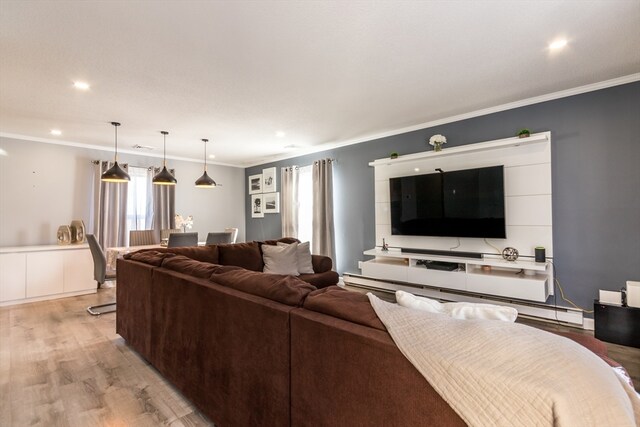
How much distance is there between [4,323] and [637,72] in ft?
23.3

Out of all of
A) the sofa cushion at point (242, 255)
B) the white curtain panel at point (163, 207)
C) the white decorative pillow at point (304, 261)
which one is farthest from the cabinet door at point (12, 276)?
the white decorative pillow at point (304, 261)

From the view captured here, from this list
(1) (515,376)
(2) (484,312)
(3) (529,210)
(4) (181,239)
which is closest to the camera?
(1) (515,376)

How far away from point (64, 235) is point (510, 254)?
21.4 ft

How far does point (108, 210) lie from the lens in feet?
17.5

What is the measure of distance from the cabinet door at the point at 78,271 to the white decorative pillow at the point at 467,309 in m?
5.34

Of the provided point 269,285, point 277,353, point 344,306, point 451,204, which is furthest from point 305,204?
point 344,306

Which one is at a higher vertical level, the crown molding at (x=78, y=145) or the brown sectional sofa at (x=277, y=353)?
the crown molding at (x=78, y=145)

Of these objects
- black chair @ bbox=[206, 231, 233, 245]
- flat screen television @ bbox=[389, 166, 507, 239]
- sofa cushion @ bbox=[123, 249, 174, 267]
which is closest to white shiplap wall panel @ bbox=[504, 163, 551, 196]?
flat screen television @ bbox=[389, 166, 507, 239]

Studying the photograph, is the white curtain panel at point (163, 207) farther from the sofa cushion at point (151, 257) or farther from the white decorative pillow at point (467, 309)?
the white decorative pillow at point (467, 309)

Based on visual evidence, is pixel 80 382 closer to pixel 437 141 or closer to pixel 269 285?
pixel 269 285

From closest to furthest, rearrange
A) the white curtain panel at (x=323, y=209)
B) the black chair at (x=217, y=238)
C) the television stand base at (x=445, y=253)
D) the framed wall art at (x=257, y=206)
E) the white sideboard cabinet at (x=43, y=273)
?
the television stand base at (x=445, y=253)
the white sideboard cabinet at (x=43, y=273)
the black chair at (x=217, y=238)
the white curtain panel at (x=323, y=209)
the framed wall art at (x=257, y=206)

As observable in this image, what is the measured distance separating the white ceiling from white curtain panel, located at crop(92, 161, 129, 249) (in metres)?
1.39

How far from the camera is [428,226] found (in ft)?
13.6

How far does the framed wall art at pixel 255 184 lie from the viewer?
23.2 feet
